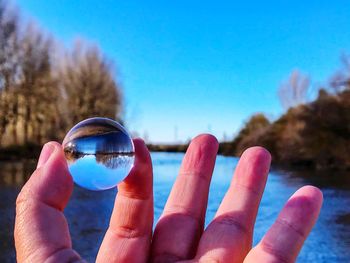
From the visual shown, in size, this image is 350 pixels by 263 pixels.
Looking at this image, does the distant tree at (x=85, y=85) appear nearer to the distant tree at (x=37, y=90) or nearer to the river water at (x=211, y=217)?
the distant tree at (x=37, y=90)

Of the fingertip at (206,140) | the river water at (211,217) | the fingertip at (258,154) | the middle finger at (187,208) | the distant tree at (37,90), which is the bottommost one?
the river water at (211,217)

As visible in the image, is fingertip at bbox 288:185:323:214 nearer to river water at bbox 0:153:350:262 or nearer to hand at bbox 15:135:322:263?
hand at bbox 15:135:322:263

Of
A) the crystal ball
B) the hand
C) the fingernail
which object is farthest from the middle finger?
the fingernail

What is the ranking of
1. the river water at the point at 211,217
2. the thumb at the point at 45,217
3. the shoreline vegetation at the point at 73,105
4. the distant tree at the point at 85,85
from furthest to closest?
1. the distant tree at the point at 85,85
2. the shoreline vegetation at the point at 73,105
3. the river water at the point at 211,217
4. the thumb at the point at 45,217

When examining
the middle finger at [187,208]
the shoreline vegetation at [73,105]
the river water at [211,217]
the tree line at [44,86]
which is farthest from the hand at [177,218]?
the tree line at [44,86]

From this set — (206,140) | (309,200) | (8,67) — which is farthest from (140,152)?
(8,67)

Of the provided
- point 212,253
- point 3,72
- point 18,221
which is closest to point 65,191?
point 18,221

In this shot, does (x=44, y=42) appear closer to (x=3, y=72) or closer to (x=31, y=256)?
(x=3, y=72)

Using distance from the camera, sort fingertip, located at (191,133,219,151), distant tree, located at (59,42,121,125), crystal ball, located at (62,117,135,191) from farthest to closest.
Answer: distant tree, located at (59,42,121,125)
fingertip, located at (191,133,219,151)
crystal ball, located at (62,117,135,191)
